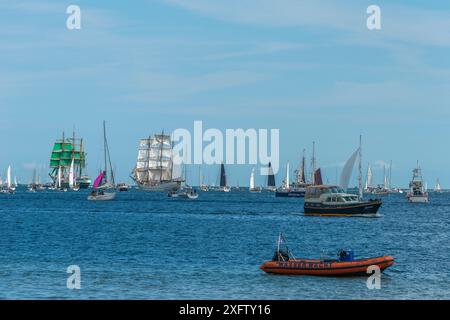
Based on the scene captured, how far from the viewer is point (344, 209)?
116625 millimetres

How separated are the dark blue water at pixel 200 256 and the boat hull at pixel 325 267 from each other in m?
0.56

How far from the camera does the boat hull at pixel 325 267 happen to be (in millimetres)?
49625

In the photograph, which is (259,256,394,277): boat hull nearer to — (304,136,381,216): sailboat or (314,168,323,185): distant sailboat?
(304,136,381,216): sailboat

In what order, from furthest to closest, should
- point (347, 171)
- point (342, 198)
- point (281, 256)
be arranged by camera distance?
point (347, 171), point (342, 198), point (281, 256)

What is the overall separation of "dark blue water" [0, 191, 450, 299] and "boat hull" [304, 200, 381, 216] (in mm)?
4259

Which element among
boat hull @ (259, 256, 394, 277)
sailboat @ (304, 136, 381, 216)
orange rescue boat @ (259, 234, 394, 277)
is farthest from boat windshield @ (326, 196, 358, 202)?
boat hull @ (259, 256, 394, 277)

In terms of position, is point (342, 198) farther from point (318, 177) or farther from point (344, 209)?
point (318, 177)

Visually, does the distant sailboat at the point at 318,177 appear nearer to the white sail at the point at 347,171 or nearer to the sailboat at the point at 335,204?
the white sail at the point at 347,171

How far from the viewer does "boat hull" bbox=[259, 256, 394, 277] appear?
4962cm

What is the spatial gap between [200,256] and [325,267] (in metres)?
16.0

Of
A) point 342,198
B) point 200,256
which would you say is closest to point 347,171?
point 342,198

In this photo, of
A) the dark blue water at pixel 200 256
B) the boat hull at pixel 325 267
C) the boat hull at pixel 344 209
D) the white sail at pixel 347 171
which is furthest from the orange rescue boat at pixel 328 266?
the white sail at pixel 347 171
